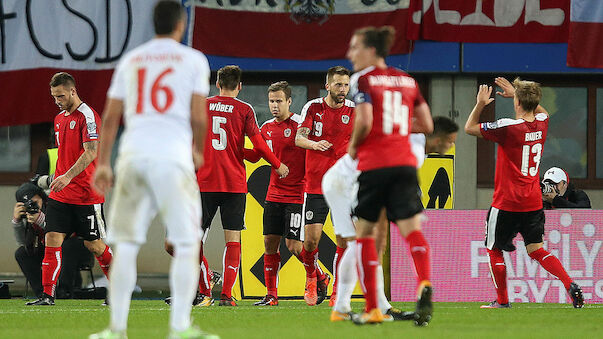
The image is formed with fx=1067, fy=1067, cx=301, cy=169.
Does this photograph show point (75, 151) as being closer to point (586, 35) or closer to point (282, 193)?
point (282, 193)

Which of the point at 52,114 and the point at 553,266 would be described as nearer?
the point at 553,266

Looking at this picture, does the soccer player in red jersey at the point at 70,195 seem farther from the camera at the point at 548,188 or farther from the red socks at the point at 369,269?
the camera at the point at 548,188

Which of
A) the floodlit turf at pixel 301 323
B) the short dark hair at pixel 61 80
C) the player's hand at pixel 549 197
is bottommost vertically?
the floodlit turf at pixel 301 323

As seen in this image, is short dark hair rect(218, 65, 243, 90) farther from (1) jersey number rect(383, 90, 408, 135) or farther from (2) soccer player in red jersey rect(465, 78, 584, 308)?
(1) jersey number rect(383, 90, 408, 135)

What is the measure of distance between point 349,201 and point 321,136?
2.94 meters


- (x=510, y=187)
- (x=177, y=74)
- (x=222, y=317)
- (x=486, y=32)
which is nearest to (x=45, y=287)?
(x=222, y=317)

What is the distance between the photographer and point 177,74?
545 centimetres

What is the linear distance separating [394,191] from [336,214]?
1321 millimetres

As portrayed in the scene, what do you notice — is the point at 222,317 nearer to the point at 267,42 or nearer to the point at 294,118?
the point at 294,118

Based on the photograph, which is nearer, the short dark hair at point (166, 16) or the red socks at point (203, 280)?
the short dark hair at point (166, 16)

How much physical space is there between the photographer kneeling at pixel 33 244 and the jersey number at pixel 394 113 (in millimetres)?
6916

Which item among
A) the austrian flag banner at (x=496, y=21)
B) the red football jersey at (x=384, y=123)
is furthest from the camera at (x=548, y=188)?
the red football jersey at (x=384, y=123)

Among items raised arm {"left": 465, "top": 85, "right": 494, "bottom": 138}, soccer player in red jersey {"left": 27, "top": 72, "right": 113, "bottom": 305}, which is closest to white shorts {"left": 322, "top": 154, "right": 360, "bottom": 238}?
raised arm {"left": 465, "top": 85, "right": 494, "bottom": 138}

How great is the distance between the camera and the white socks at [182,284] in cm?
532
